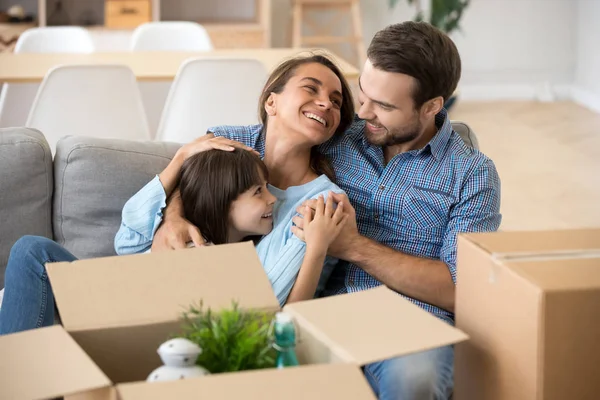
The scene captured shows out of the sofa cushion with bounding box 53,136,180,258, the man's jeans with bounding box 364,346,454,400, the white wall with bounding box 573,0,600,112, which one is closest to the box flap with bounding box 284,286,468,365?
the man's jeans with bounding box 364,346,454,400

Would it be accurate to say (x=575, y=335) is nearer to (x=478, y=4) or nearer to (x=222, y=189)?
(x=222, y=189)

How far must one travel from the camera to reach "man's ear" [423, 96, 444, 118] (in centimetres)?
209

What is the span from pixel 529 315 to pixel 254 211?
88 cm

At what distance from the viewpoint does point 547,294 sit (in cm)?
122

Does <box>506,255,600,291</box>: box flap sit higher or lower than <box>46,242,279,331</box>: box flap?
higher

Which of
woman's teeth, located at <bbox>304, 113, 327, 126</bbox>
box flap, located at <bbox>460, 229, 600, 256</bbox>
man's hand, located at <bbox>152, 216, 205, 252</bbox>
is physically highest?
woman's teeth, located at <bbox>304, 113, 327, 126</bbox>

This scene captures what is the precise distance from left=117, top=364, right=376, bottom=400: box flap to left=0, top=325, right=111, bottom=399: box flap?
2.5 inches

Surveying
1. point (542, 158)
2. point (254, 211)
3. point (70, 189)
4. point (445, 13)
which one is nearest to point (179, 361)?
point (254, 211)

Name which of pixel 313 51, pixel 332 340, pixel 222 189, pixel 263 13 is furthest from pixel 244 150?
pixel 263 13

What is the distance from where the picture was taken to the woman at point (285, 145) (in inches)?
77.4

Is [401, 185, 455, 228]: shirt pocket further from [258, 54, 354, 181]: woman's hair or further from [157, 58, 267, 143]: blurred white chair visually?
[157, 58, 267, 143]: blurred white chair

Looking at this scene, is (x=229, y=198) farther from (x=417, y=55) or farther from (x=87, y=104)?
(x=87, y=104)

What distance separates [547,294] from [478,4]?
229 inches

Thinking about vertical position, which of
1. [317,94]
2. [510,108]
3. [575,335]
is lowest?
[510,108]
